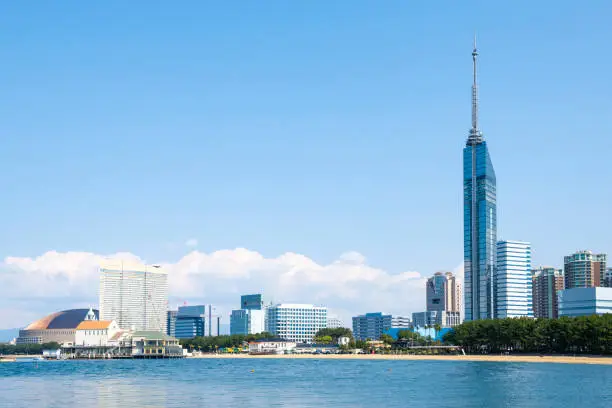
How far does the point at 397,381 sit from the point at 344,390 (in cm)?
2237

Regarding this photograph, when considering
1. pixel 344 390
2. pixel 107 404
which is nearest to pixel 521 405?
pixel 344 390

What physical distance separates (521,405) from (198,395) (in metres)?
40.5

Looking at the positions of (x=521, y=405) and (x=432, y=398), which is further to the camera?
(x=432, y=398)

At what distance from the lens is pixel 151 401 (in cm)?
9344

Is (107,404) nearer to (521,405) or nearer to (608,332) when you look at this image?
(521,405)

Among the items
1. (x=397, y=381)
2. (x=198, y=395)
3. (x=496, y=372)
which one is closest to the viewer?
(x=198, y=395)

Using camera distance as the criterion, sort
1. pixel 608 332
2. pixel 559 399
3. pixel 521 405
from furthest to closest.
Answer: pixel 608 332
pixel 559 399
pixel 521 405

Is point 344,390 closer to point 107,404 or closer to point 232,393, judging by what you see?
point 232,393

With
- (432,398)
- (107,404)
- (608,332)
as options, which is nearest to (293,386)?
(432,398)

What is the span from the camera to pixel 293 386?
119625 mm

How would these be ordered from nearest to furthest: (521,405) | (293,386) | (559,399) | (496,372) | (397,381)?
1. (521,405)
2. (559,399)
3. (293,386)
4. (397,381)
5. (496,372)

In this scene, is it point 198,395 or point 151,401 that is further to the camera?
point 198,395

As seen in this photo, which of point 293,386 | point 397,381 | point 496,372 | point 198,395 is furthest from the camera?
point 496,372

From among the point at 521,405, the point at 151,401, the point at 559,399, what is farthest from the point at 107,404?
the point at 559,399
